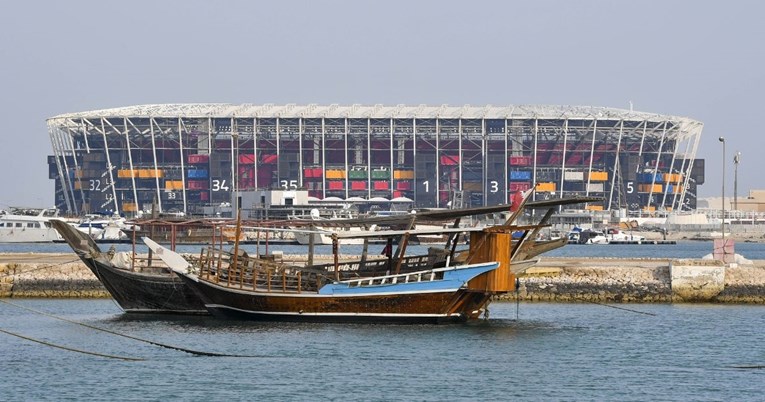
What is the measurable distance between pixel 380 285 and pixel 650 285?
15.4 meters

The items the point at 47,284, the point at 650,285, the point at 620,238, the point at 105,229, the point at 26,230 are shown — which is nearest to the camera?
the point at 650,285

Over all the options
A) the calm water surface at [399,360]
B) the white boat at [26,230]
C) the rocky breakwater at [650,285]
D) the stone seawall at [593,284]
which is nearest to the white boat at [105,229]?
the white boat at [26,230]

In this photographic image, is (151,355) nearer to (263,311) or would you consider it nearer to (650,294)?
(263,311)

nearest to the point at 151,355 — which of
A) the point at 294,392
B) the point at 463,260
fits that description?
the point at 294,392

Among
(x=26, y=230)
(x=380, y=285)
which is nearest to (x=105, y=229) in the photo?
(x=26, y=230)

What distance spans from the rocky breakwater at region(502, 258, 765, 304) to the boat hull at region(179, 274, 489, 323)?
428 inches

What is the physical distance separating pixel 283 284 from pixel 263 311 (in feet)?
3.35

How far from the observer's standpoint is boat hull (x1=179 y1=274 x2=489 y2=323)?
141 feet

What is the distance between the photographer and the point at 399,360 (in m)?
36.9

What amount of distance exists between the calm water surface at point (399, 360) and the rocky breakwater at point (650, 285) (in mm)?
4984

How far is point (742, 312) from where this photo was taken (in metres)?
50.8

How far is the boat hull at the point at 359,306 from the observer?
141ft

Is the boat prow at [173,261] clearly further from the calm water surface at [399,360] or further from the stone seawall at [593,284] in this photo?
the stone seawall at [593,284]

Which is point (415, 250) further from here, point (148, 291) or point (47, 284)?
point (148, 291)
